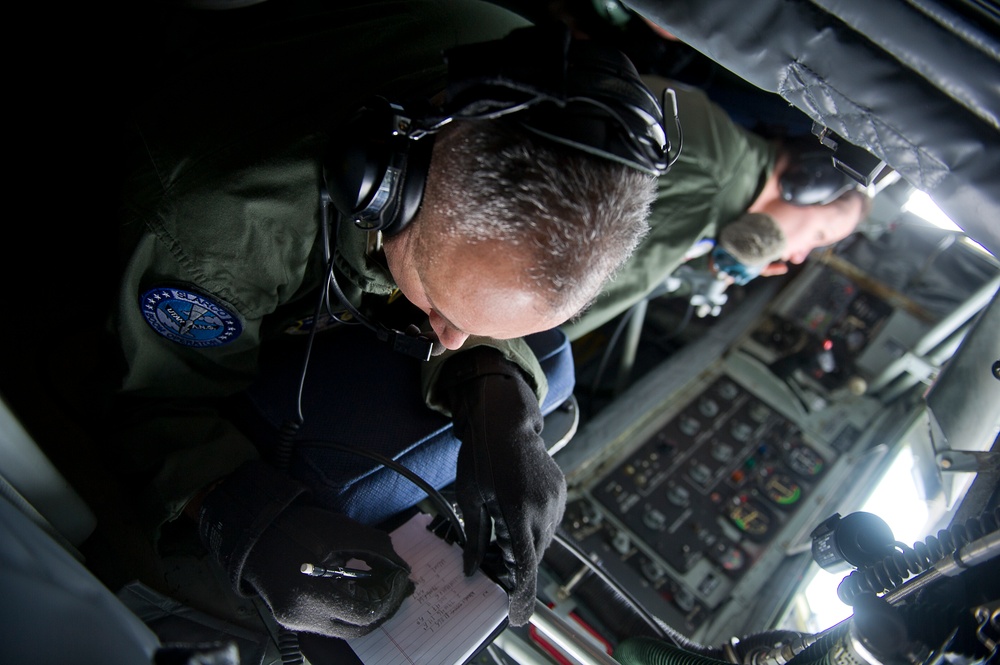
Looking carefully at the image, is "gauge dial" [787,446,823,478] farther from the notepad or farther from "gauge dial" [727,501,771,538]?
the notepad

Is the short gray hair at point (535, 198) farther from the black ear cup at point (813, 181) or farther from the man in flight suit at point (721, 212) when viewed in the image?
the black ear cup at point (813, 181)

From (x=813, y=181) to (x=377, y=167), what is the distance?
1694 mm

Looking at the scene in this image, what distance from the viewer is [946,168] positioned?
23.8 inches

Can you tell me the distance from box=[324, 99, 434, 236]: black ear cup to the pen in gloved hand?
1.60 ft

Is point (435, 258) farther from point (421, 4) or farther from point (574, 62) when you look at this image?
point (421, 4)

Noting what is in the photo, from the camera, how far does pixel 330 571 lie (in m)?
0.78

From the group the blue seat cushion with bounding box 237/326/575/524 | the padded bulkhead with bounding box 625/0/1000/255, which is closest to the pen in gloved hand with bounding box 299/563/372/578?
the blue seat cushion with bounding box 237/326/575/524

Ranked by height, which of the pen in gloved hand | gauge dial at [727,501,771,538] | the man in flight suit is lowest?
gauge dial at [727,501,771,538]

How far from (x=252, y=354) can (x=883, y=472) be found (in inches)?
60.1

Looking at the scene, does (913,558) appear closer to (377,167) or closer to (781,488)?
(377,167)

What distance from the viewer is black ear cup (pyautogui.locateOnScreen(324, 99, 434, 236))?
70cm

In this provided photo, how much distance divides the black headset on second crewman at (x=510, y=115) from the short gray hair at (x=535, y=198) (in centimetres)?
2

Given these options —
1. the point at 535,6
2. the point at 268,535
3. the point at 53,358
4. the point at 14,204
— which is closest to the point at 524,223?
the point at 268,535

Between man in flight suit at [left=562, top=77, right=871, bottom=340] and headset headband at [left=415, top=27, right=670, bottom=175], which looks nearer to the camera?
headset headband at [left=415, top=27, right=670, bottom=175]
